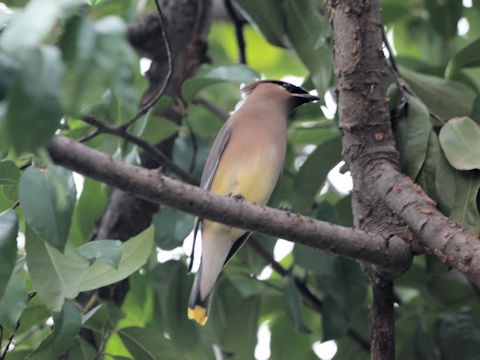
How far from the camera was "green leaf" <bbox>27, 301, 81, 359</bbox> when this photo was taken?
1.97 meters

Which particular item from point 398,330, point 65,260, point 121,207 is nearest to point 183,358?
point 65,260

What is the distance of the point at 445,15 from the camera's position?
3652mm

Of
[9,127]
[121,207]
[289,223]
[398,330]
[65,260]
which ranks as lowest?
[398,330]

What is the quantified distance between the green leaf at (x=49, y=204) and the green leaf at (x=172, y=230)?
1184 millimetres

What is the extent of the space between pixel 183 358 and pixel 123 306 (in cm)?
120

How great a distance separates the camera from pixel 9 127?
39.7 inches

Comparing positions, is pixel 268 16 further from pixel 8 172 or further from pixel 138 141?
pixel 8 172

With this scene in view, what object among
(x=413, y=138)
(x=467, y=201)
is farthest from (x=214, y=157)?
(x=467, y=201)

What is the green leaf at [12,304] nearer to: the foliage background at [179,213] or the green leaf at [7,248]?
the foliage background at [179,213]

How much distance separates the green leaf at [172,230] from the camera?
284 cm

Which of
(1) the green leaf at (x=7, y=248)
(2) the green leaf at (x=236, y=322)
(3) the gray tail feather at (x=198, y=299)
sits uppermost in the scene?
(1) the green leaf at (x=7, y=248)

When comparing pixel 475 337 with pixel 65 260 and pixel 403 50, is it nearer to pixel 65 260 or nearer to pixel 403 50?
pixel 65 260

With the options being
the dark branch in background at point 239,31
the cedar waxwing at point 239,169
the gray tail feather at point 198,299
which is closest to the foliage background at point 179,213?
the cedar waxwing at point 239,169

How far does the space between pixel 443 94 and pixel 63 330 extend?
1858 mm
